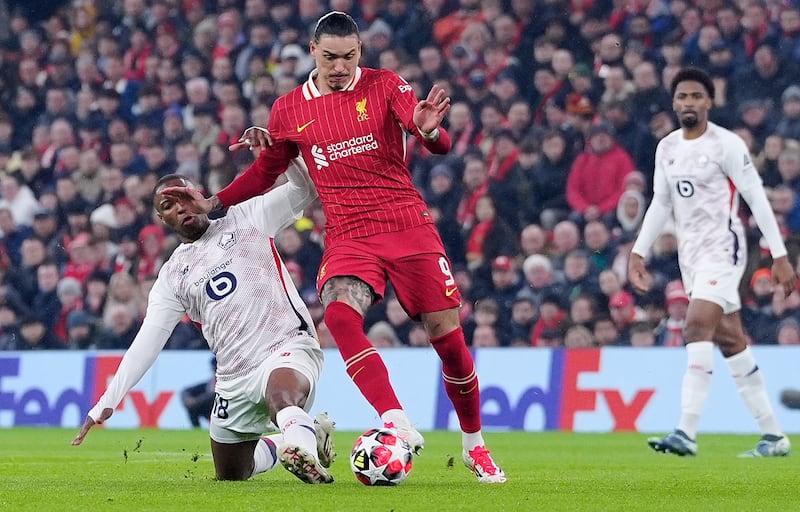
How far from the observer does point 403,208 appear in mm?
7098

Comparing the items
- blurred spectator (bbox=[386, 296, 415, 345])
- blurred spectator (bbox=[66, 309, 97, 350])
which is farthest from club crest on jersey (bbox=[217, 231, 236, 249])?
blurred spectator (bbox=[66, 309, 97, 350])

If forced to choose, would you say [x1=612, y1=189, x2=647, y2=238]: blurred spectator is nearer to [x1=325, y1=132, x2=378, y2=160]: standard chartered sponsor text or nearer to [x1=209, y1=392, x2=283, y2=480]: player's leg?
[x1=209, y1=392, x2=283, y2=480]: player's leg

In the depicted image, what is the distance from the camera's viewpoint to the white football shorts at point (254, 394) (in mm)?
7148

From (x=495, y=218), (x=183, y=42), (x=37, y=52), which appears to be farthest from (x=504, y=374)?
(x=37, y=52)

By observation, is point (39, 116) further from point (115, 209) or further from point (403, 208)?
point (403, 208)

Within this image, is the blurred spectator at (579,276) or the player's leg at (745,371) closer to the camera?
the player's leg at (745,371)

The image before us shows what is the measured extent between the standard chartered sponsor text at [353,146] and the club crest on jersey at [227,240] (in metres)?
0.79

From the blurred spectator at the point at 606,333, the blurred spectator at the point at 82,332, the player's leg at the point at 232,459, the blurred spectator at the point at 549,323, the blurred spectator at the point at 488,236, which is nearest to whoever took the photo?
the player's leg at the point at 232,459

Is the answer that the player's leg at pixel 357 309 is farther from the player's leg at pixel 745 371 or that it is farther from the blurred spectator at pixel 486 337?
the blurred spectator at pixel 486 337

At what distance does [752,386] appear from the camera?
9.98 metres

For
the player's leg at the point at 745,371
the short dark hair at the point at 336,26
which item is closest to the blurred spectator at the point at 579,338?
the player's leg at the point at 745,371

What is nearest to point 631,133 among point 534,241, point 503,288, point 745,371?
point 534,241

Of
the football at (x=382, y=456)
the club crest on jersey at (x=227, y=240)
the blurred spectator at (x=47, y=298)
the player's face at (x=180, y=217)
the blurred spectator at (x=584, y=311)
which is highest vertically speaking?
the player's face at (x=180, y=217)

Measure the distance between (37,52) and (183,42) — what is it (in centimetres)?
273
